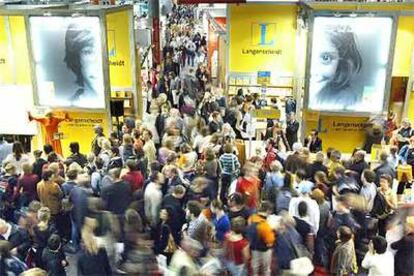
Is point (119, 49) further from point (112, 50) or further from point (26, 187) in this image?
point (26, 187)

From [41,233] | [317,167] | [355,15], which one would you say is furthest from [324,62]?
[41,233]

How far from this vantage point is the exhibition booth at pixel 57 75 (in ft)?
28.8

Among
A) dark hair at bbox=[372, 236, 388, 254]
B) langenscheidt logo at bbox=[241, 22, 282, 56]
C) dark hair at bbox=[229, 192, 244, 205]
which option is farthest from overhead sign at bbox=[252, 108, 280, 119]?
dark hair at bbox=[372, 236, 388, 254]

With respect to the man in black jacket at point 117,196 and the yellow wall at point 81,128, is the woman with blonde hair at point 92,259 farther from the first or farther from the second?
the yellow wall at point 81,128

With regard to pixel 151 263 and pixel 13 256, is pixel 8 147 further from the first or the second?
pixel 151 263

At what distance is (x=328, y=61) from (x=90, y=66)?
13.3ft

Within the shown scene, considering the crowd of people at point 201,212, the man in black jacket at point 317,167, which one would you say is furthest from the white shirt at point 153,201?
the man in black jacket at point 317,167

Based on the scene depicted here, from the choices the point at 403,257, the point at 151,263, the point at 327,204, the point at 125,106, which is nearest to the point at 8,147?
the point at 125,106

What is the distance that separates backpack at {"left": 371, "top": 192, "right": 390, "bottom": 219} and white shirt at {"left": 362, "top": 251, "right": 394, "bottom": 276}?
128cm

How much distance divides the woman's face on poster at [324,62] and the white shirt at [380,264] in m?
4.57

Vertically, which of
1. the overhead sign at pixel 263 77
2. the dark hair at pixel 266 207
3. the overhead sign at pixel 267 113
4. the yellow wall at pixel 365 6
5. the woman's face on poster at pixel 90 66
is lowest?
the dark hair at pixel 266 207

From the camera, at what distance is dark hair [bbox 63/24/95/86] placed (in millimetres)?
8734

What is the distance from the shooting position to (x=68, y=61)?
9.01 m

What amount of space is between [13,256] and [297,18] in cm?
780
